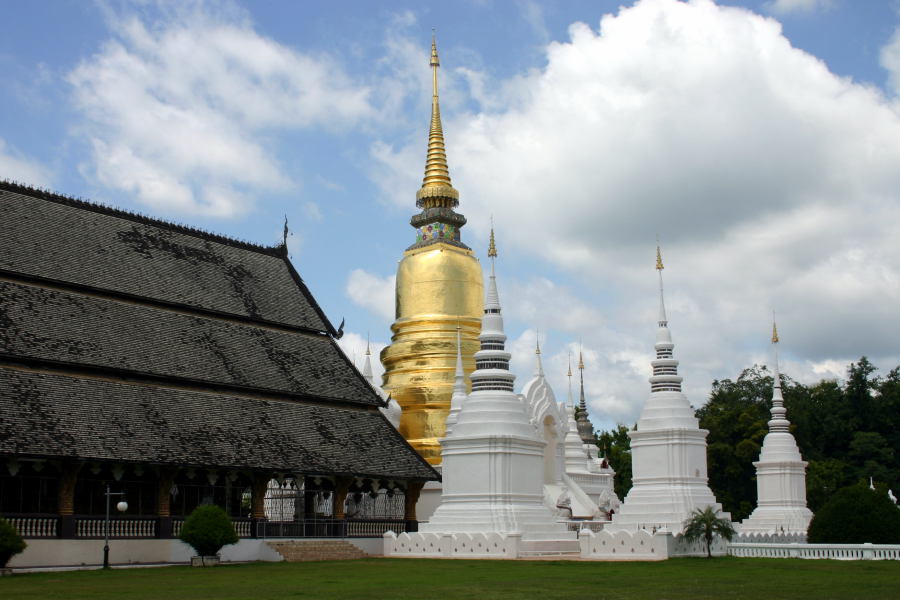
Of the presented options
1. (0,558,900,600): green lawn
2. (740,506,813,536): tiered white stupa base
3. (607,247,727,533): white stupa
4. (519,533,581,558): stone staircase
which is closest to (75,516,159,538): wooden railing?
(0,558,900,600): green lawn

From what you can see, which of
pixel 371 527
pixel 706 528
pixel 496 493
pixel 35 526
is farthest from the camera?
pixel 371 527

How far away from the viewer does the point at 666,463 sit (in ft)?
96.8

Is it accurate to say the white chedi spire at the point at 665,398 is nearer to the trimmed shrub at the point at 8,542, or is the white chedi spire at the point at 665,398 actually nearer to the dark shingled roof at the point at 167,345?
the dark shingled roof at the point at 167,345

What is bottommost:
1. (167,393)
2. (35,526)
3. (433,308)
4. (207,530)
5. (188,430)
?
(207,530)

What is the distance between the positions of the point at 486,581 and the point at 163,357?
492 inches

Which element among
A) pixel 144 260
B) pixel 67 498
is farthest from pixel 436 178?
pixel 67 498

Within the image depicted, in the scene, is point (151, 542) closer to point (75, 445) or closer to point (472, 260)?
point (75, 445)

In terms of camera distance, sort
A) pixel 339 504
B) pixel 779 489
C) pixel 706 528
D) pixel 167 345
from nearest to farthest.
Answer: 1. pixel 706 528
2. pixel 167 345
3. pixel 339 504
4. pixel 779 489

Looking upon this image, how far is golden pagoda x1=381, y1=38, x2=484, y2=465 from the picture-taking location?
138 ft

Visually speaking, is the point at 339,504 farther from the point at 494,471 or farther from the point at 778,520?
the point at 778,520

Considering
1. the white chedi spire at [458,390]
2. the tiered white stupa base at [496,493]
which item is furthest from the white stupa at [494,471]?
the white chedi spire at [458,390]

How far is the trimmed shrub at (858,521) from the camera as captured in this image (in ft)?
86.4

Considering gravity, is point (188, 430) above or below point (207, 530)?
above

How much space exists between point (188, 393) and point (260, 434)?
6.79 ft
